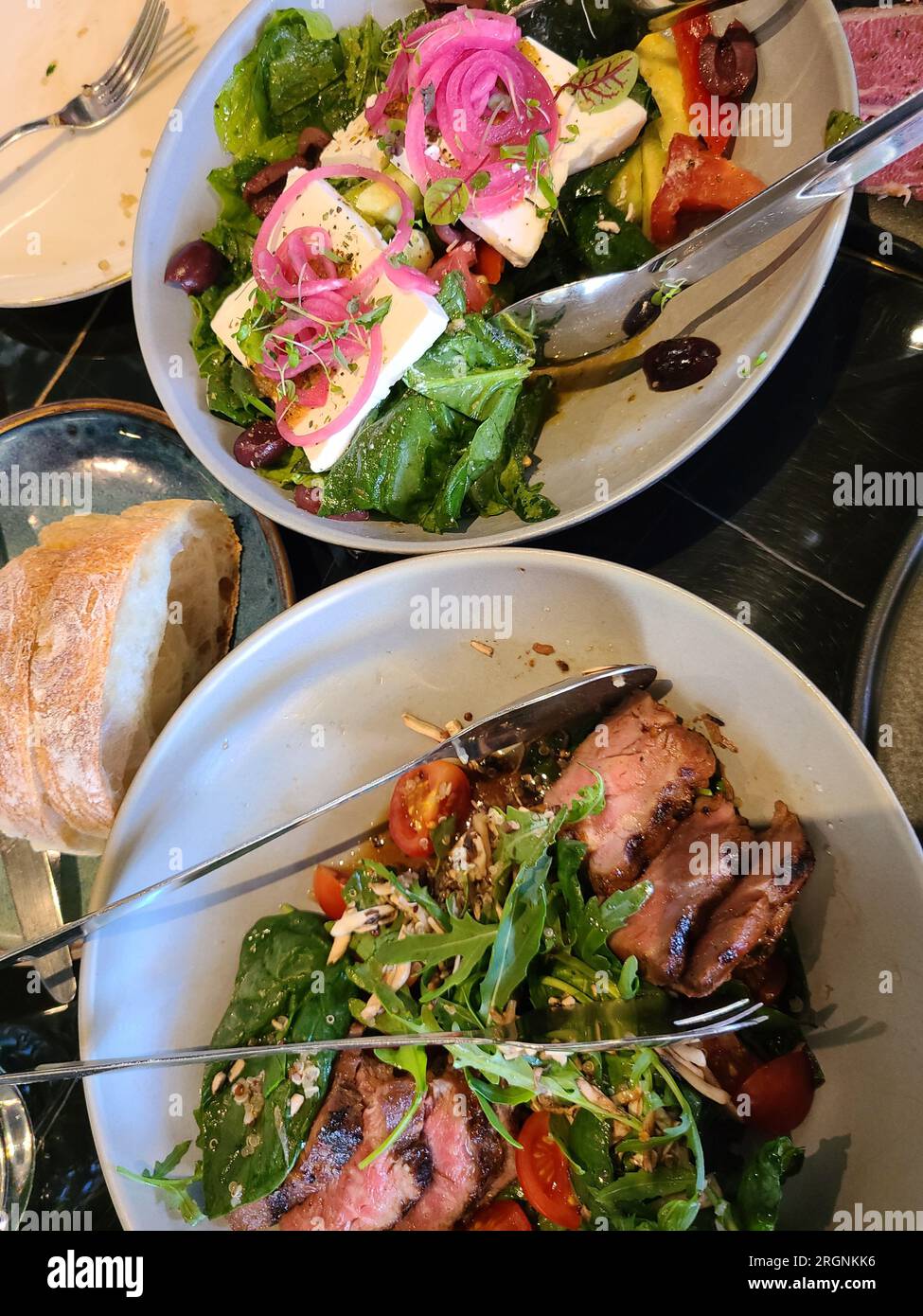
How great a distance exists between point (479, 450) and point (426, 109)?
69cm

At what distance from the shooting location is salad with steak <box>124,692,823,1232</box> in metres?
1.44

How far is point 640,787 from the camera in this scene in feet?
5.16

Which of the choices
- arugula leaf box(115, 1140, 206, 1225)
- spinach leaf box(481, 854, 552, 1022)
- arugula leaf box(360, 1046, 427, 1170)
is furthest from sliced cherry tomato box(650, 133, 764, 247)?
arugula leaf box(115, 1140, 206, 1225)

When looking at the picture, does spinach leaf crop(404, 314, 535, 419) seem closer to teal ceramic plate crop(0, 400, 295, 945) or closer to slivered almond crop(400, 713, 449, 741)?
teal ceramic plate crop(0, 400, 295, 945)

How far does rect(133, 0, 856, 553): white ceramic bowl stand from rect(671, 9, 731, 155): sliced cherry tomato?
0.23ft

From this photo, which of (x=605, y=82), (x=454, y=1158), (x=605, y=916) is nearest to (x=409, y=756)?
(x=605, y=916)

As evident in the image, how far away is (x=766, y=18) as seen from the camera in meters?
1.64

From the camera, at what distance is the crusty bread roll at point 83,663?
5.68ft

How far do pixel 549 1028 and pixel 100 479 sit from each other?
1.58 metres

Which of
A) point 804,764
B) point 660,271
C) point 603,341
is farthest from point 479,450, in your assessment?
point 804,764

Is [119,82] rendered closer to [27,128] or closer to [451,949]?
[27,128]

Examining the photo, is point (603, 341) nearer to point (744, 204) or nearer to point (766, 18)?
point (744, 204)

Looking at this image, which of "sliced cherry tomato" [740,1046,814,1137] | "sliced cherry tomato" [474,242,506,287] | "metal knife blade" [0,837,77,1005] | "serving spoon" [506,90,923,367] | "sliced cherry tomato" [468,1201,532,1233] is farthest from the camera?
"metal knife blade" [0,837,77,1005]

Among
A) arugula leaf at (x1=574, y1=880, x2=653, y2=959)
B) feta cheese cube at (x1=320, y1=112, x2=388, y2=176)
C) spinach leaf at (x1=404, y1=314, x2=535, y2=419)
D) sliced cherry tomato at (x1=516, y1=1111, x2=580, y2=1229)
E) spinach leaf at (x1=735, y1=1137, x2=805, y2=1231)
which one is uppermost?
feta cheese cube at (x1=320, y1=112, x2=388, y2=176)
